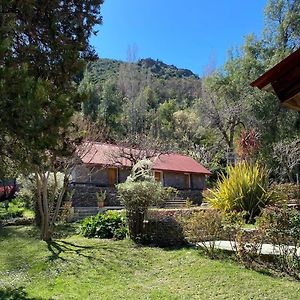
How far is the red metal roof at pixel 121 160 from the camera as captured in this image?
28.0 meters

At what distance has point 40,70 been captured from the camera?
23.1 feet

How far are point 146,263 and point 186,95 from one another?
61.7 meters

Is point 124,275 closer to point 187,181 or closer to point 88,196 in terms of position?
point 88,196

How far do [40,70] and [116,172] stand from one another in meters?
23.8

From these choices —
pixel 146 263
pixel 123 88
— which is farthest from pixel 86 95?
pixel 123 88

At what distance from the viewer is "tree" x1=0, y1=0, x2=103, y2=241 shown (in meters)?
5.54

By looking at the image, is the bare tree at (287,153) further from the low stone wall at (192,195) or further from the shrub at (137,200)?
the shrub at (137,200)

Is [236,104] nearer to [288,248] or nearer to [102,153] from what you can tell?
[102,153]

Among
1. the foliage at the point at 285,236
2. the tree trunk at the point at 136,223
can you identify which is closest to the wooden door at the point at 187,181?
the tree trunk at the point at 136,223

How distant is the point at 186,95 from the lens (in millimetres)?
68750

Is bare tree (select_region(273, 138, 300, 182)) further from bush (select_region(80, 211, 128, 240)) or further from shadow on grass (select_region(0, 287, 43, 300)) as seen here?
shadow on grass (select_region(0, 287, 43, 300))

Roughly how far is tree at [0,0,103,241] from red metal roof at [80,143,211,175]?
16459 millimetres

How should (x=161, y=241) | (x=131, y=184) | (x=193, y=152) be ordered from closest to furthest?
(x=161, y=241) < (x=131, y=184) < (x=193, y=152)

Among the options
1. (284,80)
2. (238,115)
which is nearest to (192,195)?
(238,115)
